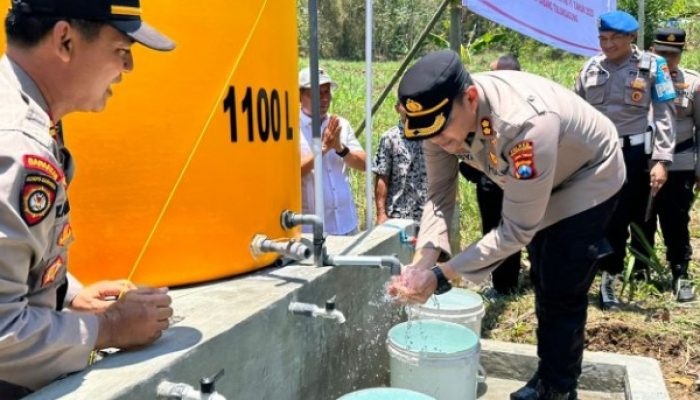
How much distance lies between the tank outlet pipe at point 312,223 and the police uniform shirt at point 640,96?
10.2 feet

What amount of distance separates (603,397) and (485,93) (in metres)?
2.12

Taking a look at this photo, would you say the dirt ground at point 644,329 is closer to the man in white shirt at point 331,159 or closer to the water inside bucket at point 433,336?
the man in white shirt at point 331,159

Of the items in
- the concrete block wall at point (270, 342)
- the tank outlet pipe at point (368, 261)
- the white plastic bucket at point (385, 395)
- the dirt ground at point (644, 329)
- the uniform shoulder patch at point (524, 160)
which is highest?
the uniform shoulder patch at point (524, 160)

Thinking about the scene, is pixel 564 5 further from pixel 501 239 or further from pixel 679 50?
pixel 501 239

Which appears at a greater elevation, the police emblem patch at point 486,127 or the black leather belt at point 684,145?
the police emblem patch at point 486,127

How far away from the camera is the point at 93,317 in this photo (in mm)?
1588

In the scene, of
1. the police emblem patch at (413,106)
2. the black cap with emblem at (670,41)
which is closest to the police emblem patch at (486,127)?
the police emblem patch at (413,106)

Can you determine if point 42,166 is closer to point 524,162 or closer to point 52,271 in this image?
point 52,271

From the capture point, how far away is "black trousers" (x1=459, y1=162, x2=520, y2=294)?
190 inches

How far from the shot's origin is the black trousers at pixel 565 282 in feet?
9.59

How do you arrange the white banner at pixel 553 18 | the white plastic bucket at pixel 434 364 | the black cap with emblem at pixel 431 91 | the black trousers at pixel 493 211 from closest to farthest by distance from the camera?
the black cap with emblem at pixel 431 91 < the white plastic bucket at pixel 434 364 < the white banner at pixel 553 18 < the black trousers at pixel 493 211

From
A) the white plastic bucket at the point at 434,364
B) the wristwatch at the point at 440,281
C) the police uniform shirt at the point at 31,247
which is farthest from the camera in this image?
the white plastic bucket at the point at 434,364

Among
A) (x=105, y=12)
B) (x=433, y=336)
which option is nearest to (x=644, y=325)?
(x=433, y=336)

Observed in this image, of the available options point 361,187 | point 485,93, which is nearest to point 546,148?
point 485,93
